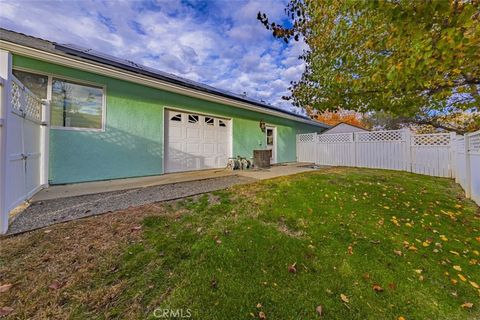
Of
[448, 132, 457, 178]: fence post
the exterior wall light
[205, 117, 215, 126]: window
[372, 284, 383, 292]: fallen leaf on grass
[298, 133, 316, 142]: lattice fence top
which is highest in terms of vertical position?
the exterior wall light

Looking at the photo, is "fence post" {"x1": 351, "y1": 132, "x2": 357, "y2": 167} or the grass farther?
"fence post" {"x1": 351, "y1": 132, "x2": 357, "y2": 167}

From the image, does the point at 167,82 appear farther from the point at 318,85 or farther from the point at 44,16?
the point at 318,85

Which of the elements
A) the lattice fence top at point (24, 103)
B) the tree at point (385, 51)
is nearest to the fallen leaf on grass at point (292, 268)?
the tree at point (385, 51)

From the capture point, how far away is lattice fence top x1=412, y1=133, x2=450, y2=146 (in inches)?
275

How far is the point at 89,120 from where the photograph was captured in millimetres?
5070

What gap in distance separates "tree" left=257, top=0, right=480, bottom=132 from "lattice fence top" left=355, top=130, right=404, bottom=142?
Answer: 2.32m

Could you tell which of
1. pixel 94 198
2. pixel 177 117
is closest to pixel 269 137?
pixel 177 117

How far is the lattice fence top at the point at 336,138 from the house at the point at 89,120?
18.2 ft

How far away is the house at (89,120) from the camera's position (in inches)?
119

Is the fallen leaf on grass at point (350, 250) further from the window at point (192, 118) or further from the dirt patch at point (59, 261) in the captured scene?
the window at point (192, 118)

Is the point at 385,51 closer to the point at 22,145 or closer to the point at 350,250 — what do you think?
the point at 350,250

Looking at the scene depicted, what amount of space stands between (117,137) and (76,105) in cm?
117

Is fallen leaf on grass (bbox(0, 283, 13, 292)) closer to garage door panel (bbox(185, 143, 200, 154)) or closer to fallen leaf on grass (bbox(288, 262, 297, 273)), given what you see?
fallen leaf on grass (bbox(288, 262, 297, 273))

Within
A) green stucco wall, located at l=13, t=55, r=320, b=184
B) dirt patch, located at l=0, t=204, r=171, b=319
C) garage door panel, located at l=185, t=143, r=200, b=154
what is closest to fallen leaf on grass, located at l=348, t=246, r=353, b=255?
dirt patch, located at l=0, t=204, r=171, b=319
